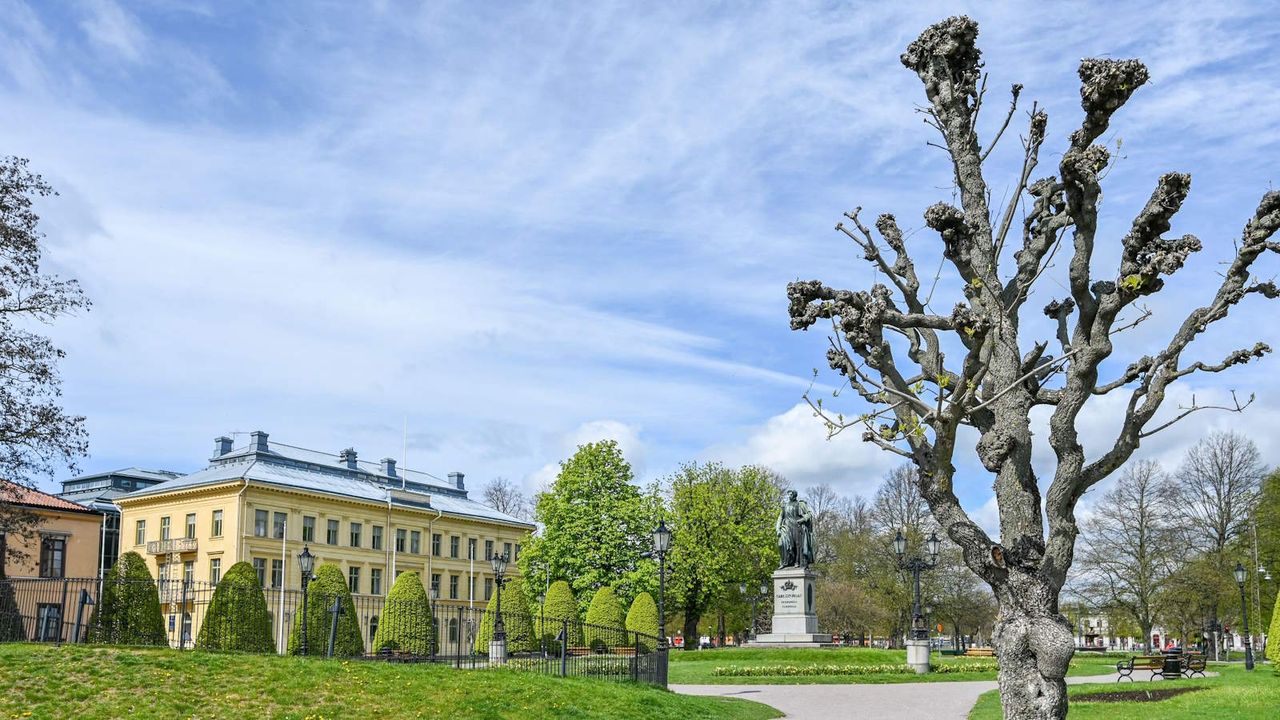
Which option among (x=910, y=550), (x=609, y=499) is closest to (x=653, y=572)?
(x=609, y=499)

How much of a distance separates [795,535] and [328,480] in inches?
1592

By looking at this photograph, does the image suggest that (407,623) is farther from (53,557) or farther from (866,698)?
(53,557)

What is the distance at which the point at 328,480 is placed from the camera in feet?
234

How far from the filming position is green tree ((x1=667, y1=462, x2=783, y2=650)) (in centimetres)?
5803

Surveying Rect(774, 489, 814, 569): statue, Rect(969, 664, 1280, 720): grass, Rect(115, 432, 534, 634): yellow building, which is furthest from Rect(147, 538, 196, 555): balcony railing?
Rect(969, 664, 1280, 720): grass

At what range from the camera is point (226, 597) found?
25.2 m

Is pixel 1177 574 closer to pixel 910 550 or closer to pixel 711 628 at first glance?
pixel 910 550

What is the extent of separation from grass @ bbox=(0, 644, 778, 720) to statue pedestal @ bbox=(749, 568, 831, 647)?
841 inches

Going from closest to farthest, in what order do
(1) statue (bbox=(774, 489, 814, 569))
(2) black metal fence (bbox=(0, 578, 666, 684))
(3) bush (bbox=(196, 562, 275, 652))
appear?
(2) black metal fence (bbox=(0, 578, 666, 684)) < (3) bush (bbox=(196, 562, 275, 652)) < (1) statue (bbox=(774, 489, 814, 569))

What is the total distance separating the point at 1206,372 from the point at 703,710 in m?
11.4

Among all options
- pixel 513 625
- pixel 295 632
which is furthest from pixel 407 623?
pixel 513 625

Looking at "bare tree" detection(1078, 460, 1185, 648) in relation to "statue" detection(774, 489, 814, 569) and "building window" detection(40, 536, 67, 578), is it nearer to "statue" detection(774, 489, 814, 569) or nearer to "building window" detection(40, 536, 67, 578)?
"statue" detection(774, 489, 814, 569)

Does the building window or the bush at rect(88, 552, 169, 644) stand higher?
the building window

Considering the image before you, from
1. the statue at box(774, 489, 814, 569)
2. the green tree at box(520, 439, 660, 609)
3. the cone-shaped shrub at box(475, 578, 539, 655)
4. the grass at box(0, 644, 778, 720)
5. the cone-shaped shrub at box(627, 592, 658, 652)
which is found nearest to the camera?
the grass at box(0, 644, 778, 720)
